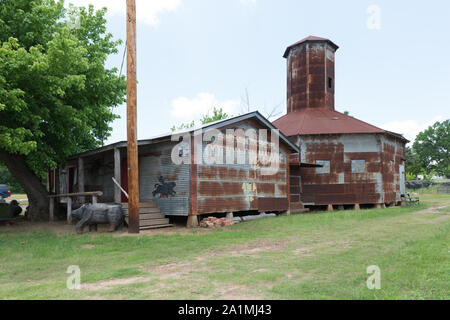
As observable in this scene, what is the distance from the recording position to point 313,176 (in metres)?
22.1

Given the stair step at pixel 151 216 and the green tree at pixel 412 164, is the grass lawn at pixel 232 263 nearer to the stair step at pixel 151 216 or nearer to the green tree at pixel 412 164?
the stair step at pixel 151 216

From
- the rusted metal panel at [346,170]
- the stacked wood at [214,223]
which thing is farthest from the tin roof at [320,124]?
the stacked wood at [214,223]

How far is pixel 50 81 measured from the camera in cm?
1230

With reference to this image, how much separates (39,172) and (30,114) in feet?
16.2

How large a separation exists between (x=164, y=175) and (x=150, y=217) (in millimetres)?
1870

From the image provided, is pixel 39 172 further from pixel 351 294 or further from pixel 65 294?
pixel 351 294

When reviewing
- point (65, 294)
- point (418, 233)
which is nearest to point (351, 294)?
point (65, 294)

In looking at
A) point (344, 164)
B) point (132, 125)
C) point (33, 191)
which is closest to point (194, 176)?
point (132, 125)

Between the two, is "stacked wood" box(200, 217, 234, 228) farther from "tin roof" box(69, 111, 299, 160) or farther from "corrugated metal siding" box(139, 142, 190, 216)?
"tin roof" box(69, 111, 299, 160)

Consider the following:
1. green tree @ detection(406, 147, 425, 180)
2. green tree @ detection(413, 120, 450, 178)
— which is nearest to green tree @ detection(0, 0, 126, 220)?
green tree @ detection(406, 147, 425, 180)

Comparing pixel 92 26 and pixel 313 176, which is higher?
pixel 92 26

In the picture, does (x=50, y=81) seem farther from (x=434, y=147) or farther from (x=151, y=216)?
(x=434, y=147)

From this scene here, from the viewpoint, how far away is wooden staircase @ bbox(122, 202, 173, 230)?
13.1 meters

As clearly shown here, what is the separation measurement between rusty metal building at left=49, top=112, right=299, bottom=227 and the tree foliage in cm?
170
